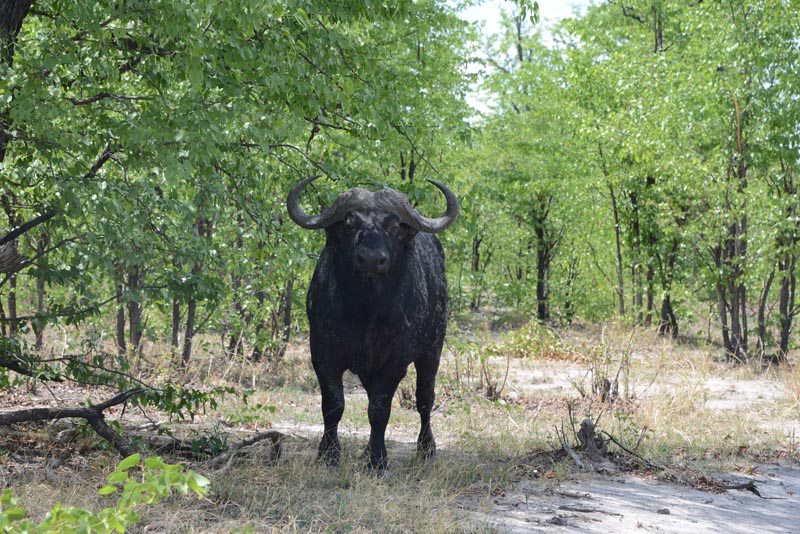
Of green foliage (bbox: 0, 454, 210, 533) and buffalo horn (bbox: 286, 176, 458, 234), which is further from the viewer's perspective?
buffalo horn (bbox: 286, 176, 458, 234)

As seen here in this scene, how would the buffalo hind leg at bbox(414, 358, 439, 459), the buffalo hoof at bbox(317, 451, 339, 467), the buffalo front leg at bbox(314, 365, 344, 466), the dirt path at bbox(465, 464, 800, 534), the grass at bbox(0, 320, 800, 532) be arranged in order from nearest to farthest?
the grass at bbox(0, 320, 800, 532) → the dirt path at bbox(465, 464, 800, 534) → the buffalo hoof at bbox(317, 451, 339, 467) → the buffalo front leg at bbox(314, 365, 344, 466) → the buffalo hind leg at bbox(414, 358, 439, 459)

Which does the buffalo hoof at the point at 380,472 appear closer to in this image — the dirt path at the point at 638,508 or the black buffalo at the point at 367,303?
the black buffalo at the point at 367,303

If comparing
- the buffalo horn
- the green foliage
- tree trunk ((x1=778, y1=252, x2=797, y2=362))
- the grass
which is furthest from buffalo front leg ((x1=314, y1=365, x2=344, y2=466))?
tree trunk ((x1=778, y1=252, x2=797, y2=362))

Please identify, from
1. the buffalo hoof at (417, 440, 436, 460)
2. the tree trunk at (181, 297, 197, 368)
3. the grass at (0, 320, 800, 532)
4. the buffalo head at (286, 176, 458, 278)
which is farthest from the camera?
the tree trunk at (181, 297, 197, 368)

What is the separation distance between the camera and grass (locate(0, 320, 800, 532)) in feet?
16.2

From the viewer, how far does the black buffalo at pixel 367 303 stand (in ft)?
20.2

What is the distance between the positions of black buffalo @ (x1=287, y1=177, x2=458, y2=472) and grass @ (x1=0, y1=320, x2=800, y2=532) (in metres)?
0.56

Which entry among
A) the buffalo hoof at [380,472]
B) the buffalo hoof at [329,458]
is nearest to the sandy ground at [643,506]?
the buffalo hoof at [380,472]

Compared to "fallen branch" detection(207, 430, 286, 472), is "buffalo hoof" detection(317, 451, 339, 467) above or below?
below

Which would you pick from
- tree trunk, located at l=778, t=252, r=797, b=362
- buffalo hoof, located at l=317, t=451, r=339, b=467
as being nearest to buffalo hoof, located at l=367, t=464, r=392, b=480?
buffalo hoof, located at l=317, t=451, r=339, b=467

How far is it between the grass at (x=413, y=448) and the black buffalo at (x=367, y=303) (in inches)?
21.9

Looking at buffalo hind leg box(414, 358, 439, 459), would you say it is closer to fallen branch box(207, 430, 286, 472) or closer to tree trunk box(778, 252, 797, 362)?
fallen branch box(207, 430, 286, 472)

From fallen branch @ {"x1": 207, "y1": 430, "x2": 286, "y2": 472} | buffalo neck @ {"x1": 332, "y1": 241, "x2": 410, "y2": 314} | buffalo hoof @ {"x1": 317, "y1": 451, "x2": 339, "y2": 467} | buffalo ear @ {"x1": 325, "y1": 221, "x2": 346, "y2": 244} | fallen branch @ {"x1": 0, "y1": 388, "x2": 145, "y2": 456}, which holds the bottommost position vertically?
buffalo hoof @ {"x1": 317, "y1": 451, "x2": 339, "y2": 467}

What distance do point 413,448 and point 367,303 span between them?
6.74 feet
